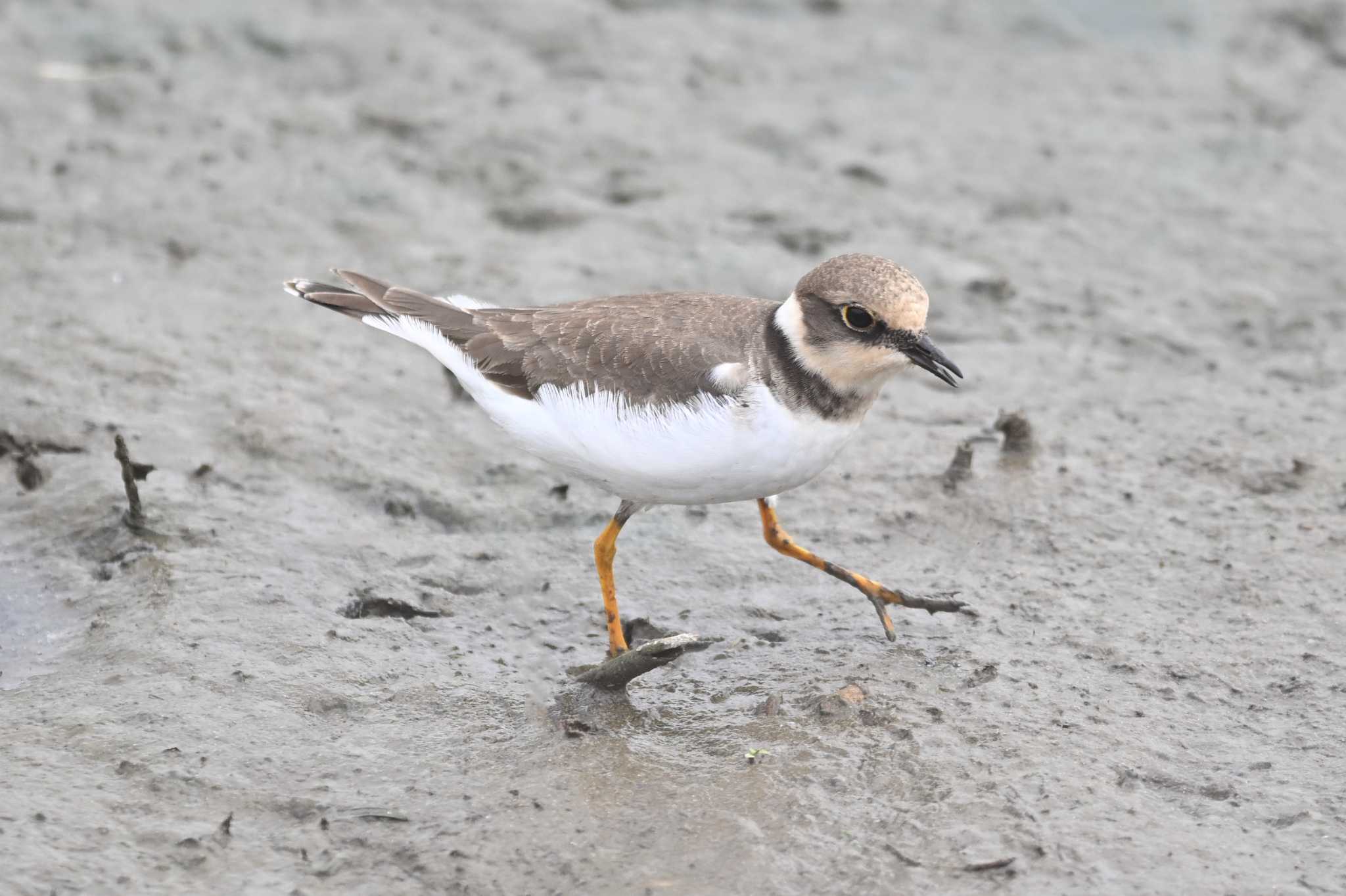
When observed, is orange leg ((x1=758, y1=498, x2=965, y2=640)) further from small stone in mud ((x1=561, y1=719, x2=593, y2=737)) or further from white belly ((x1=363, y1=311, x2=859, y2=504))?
small stone in mud ((x1=561, y1=719, x2=593, y2=737))

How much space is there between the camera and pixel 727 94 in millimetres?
11078

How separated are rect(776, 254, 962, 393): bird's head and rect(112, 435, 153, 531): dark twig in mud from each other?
2.86 meters

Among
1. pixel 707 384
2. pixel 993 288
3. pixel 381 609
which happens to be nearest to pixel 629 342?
pixel 707 384

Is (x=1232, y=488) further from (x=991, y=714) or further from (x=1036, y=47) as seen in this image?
(x=1036, y=47)

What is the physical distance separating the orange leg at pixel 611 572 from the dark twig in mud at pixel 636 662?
6.8 inches

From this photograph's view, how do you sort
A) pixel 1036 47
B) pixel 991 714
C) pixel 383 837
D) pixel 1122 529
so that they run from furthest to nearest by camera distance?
pixel 1036 47 < pixel 1122 529 < pixel 991 714 < pixel 383 837

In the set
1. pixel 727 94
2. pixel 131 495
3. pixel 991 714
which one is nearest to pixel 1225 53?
pixel 727 94

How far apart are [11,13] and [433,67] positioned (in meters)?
3.25

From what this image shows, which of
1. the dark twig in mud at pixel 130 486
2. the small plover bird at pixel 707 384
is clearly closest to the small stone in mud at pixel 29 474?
the dark twig in mud at pixel 130 486

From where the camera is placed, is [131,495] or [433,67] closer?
[131,495]

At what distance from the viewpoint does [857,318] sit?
5668 mm

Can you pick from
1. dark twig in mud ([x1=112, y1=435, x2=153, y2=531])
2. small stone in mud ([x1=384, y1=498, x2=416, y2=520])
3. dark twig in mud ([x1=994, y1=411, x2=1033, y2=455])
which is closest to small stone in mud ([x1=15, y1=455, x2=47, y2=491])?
dark twig in mud ([x1=112, y1=435, x2=153, y2=531])

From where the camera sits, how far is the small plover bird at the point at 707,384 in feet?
18.5

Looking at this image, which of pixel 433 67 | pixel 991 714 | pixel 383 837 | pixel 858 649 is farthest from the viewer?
pixel 433 67
